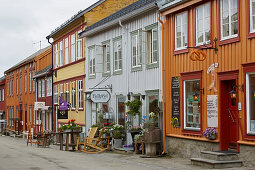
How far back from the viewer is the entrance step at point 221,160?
1388 cm

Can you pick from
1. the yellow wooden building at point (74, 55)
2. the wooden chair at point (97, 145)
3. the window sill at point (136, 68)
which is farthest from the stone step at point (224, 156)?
the yellow wooden building at point (74, 55)

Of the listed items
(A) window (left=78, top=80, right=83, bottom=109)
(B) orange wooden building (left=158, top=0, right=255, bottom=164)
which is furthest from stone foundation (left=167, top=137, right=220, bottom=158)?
(A) window (left=78, top=80, right=83, bottom=109)

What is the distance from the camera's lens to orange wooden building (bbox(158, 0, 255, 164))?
14.3 meters

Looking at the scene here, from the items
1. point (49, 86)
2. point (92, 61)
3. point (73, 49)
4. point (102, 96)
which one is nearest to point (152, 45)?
point (102, 96)

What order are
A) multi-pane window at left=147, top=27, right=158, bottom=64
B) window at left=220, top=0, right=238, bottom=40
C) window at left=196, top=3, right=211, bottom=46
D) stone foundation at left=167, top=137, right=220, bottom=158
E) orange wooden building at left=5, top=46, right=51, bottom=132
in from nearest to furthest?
1. window at left=220, top=0, right=238, bottom=40
2. stone foundation at left=167, top=137, right=220, bottom=158
3. window at left=196, top=3, right=211, bottom=46
4. multi-pane window at left=147, top=27, right=158, bottom=64
5. orange wooden building at left=5, top=46, right=51, bottom=132

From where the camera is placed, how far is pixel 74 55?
3231 cm

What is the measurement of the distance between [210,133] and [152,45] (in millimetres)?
5928

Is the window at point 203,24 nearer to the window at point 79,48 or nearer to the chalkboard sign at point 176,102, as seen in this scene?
the chalkboard sign at point 176,102

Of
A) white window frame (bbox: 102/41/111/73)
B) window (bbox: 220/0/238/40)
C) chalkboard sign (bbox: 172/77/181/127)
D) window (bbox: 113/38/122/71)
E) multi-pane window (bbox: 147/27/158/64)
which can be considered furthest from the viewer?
white window frame (bbox: 102/41/111/73)

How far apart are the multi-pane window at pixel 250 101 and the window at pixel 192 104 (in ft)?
9.24

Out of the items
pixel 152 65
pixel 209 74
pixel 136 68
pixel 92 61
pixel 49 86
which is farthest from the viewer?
pixel 49 86

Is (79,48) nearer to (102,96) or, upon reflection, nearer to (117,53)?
(117,53)

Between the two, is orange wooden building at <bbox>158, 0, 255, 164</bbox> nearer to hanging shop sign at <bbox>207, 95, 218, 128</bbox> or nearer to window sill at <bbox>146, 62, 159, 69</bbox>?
hanging shop sign at <bbox>207, 95, 218, 128</bbox>

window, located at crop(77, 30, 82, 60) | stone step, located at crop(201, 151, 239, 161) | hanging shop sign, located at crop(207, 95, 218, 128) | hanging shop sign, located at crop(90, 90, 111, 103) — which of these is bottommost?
stone step, located at crop(201, 151, 239, 161)
